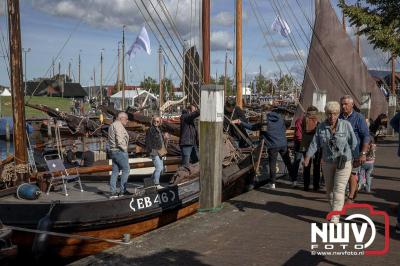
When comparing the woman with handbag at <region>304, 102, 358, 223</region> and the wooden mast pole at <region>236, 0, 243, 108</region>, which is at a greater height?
the wooden mast pole at <region>236, 0, 243, 108</region>

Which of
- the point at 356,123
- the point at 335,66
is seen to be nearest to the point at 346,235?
the point at 356,123

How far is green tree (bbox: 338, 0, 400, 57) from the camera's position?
1327 centimetres

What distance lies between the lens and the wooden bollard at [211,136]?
699 cm

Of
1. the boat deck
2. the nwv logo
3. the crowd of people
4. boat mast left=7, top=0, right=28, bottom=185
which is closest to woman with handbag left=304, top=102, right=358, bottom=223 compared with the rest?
the crowd of people

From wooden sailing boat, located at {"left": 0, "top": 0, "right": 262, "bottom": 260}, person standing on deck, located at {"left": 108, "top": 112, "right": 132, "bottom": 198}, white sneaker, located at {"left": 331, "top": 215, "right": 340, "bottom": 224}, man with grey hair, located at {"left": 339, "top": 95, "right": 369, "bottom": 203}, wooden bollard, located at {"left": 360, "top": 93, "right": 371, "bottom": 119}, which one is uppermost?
wooden bollard, located at {"left": 360, "top": 93, "right": 371, "bottom": 119}

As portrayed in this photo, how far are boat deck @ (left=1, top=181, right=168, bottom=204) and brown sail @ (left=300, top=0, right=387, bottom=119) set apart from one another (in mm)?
10814

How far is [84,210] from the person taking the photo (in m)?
8.02

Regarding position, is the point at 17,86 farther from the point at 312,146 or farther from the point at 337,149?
the point at 337,149

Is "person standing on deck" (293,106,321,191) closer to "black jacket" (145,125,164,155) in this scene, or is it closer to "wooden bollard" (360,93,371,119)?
"black jacket" (145,125,164,155)

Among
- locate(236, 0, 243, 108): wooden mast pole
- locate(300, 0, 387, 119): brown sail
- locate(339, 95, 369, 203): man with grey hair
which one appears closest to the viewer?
locate(339, 95, 369, 203): man with grey hair

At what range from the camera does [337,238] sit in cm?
577

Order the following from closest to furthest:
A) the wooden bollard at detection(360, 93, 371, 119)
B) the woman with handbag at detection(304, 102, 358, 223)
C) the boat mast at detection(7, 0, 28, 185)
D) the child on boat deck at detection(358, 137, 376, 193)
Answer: the woman with handbag at detection(304, 102, 358, 223) → the child on boat deck at detection(358, 137, 376, 193) → the boat mast at detection(7, 0, 28, 185) → the wooden bollard at detection(360, 93, 371, 119)

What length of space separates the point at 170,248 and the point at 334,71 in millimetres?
15525

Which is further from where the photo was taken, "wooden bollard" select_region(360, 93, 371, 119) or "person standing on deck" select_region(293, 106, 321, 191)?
"wooden bollard" select_region(360, 93, 371, 119)
